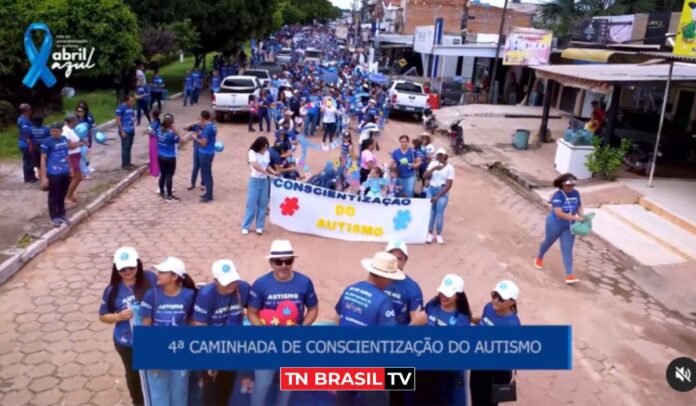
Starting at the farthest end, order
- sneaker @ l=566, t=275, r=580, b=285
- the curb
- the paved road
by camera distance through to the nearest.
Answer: sneaker @ l=566, t=275, r=580, b=285, the curb, the paved road

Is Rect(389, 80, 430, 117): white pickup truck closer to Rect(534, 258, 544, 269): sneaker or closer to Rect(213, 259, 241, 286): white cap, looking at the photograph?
Rect(534, 258, 544, 269): sneaker

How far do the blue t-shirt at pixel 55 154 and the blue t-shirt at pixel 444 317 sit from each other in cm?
642

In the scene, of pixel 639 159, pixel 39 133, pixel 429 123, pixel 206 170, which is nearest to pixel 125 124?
pixel 39 133

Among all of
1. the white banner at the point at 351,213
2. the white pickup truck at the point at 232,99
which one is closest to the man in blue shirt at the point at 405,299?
the white banner at the point at 351,213

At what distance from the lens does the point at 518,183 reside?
14.2m

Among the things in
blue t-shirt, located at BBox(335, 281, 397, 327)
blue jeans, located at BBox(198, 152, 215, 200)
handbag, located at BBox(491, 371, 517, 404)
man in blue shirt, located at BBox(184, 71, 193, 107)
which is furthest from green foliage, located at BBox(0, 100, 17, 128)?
handbag, located at BBox(491, 371, 517, 404)

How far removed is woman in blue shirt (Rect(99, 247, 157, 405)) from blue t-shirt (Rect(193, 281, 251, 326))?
1.63 feet

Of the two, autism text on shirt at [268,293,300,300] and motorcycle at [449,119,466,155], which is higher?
autism text on shirt at [268,293,300,300]

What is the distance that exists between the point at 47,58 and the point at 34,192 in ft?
26.8

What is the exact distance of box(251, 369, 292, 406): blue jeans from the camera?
379cm

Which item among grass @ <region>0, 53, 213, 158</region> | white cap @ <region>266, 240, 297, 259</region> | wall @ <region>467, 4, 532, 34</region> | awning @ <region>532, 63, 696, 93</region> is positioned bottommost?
grass @ <region>0, 53, 213, 158</region>

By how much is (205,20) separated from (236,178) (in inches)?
607

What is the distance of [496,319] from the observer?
447 cm

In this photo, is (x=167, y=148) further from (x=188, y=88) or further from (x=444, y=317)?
(x=188, y=88)
